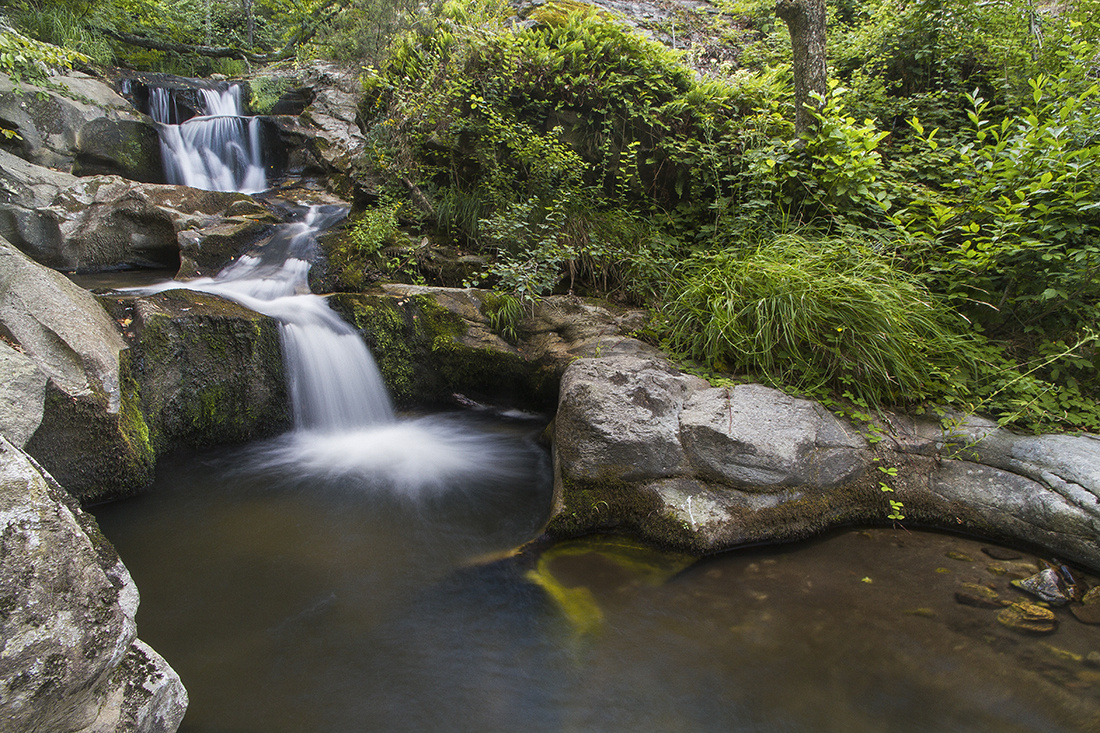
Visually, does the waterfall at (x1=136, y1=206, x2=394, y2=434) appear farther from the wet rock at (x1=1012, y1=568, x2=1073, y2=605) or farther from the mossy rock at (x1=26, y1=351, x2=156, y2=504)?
the wet rock at (x1=1012, y1=568, x2=1073, y2=605)

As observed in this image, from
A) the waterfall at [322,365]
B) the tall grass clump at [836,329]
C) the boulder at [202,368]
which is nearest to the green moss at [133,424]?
the boulder at [202,368]

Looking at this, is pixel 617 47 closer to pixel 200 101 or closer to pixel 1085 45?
pixel 1085 45

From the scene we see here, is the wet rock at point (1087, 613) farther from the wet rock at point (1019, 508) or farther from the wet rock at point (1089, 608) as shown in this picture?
the wet rock at point (1019, 508)

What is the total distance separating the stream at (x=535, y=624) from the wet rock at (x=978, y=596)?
50 millimetres

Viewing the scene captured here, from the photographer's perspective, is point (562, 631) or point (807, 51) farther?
point (807, 51)

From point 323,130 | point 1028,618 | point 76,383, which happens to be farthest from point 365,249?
point 1028,618

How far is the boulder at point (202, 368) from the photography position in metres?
4.25

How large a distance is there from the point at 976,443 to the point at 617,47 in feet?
17.6

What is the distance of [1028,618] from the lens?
9.13ft

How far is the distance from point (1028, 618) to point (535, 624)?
8.57ft

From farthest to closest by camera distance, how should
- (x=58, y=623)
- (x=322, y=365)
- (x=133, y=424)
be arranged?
(x=322, y=365), (x=133, y=424), (x=58, y=623)

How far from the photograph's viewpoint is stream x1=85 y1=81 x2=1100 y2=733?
235 cm

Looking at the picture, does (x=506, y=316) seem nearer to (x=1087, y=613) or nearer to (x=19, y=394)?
(x=19, y=394)

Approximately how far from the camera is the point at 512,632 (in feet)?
9.30
